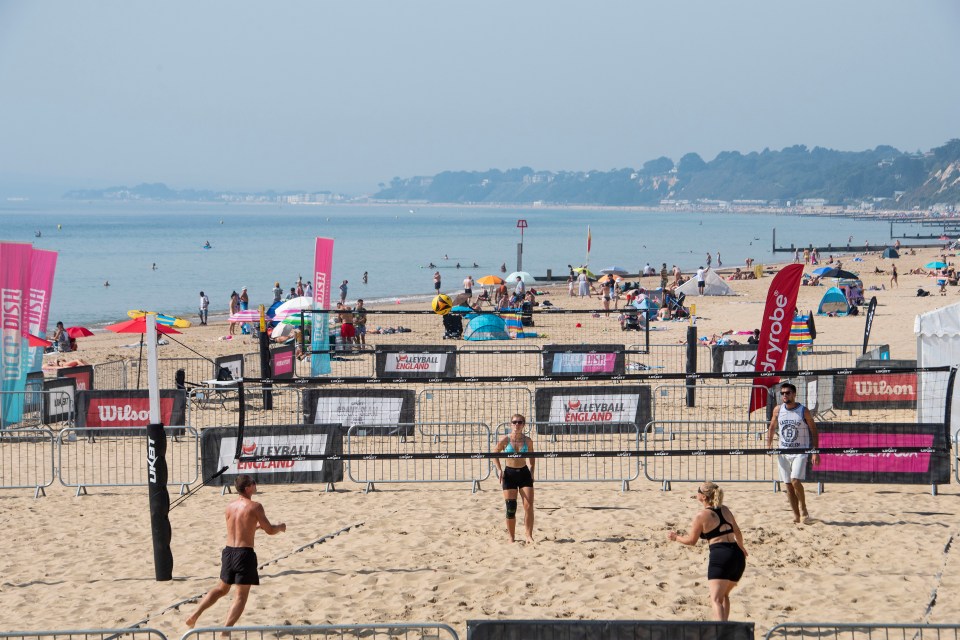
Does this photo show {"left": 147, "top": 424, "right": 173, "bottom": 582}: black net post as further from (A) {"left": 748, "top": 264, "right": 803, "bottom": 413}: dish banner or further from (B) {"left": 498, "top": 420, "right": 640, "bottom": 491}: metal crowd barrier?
(A) {"left": 748, "top": 264, "right": 803, "bottom": 413}: dish banner

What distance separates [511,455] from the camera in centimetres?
988

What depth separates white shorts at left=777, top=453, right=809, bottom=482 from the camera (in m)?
10.5

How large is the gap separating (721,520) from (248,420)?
37.5 ft

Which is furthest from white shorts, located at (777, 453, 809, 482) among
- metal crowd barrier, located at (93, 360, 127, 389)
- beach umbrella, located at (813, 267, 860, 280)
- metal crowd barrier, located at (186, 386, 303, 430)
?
beach umbrella, located at (813, 267, 860, 280)

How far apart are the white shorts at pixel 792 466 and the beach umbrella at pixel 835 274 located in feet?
110

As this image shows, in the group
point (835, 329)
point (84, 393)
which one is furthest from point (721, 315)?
point (84, 393)

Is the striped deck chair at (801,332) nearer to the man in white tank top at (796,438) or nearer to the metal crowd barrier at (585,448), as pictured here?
the metal crowd barrier at (585,448)

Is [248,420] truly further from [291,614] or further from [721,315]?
[721,315]

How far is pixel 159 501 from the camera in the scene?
29.3 feet

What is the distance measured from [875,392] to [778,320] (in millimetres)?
3999

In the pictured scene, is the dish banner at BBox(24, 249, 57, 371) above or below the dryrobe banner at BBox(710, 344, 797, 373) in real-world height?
above

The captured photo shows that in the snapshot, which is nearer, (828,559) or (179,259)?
(828,559)

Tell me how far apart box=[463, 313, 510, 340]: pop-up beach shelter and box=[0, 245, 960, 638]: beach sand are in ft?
47.5

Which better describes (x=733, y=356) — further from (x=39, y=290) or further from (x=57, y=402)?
(x=39, y=290)
